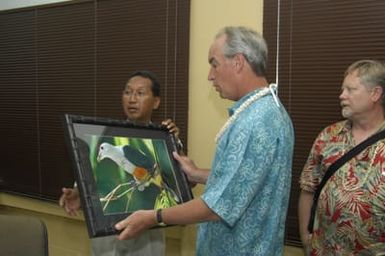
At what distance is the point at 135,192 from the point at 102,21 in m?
1.88

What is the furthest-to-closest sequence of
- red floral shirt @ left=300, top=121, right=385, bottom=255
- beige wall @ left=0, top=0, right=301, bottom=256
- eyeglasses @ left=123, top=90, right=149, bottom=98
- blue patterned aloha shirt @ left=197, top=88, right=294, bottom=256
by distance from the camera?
beige wall @ left=0, top=0, right=301, bottom=256 < eyeglasses @ left=123, top=90, right=149, bottom=98 < red floral shirt @ left=300, top=121, right=385, bottom=255 < blue patterned aloha shirt @ left=197, top=88, right=294, bottom=256

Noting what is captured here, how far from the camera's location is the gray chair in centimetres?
140

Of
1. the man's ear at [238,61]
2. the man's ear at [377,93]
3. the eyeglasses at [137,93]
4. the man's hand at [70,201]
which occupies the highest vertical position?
the man's ear at [238,61]

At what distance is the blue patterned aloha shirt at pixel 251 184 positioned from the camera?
4.33 feet

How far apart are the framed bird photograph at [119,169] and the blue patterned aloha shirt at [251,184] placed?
24 centimetres

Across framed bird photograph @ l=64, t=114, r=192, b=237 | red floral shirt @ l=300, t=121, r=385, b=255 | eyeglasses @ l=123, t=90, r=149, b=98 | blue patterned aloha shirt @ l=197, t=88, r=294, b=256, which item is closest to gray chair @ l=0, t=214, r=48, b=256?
framed bird photograph @ l=64, t=114, r=192, b=237

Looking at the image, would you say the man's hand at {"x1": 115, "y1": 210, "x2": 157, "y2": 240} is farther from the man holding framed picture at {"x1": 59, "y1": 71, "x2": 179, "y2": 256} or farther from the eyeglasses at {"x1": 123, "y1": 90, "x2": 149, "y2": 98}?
the eyeglasses at {"x1": 123, "y1": 90, "x2": 149, "y2": 98}


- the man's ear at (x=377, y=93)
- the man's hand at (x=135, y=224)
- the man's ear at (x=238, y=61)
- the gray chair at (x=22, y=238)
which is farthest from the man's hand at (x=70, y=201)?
the man's ear at (x=377, y=93)

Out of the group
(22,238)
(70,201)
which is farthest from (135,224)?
(70,201)

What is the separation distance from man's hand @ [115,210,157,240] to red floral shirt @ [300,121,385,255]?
82cm

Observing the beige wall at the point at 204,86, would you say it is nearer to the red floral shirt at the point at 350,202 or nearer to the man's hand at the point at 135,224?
the red floral shirt at the point at 350,202

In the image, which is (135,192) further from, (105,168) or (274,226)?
(274,226)

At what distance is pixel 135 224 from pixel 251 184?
38 centimetres

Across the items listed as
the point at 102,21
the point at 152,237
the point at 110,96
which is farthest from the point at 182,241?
the point at 102,21
